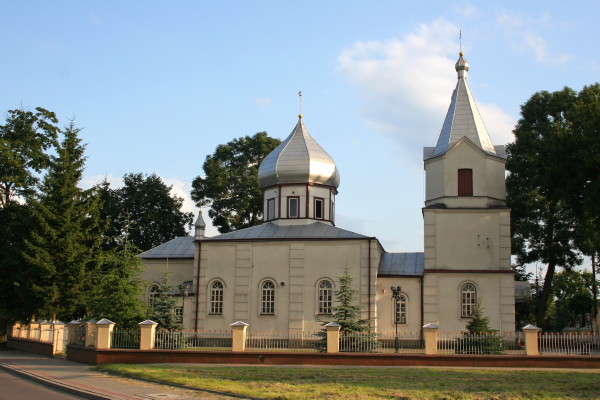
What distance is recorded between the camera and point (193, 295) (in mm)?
31547

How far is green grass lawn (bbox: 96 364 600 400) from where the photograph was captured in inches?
547

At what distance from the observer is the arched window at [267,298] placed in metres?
30.7

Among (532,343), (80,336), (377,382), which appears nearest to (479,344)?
(532,343)

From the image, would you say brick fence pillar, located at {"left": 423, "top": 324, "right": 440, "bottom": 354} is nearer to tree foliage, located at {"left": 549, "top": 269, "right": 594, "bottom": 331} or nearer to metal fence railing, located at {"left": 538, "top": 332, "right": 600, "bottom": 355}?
metal fence railing, located at {"left": 538, "top": 332, "right": 600, "bottom": 355}

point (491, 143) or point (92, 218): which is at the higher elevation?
point (491, 143)

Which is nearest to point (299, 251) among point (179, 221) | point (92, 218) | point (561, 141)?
point (92, 218)

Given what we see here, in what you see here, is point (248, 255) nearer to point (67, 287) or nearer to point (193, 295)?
point (193, 295)

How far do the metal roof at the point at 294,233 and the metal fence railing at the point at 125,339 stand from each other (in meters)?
10.1

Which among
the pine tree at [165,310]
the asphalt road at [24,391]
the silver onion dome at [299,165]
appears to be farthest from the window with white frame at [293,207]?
the asphalt road at [24,391]

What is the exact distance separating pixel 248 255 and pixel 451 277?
9441 millimetres

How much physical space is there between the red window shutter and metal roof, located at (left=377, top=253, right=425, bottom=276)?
3987 mm

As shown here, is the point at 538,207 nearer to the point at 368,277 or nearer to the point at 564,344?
the point at 368,277

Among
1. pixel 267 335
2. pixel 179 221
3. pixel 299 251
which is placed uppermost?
pixel 179 221

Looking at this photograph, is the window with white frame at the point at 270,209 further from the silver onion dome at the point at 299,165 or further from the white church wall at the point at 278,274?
the white church wall at the point at 278,274
